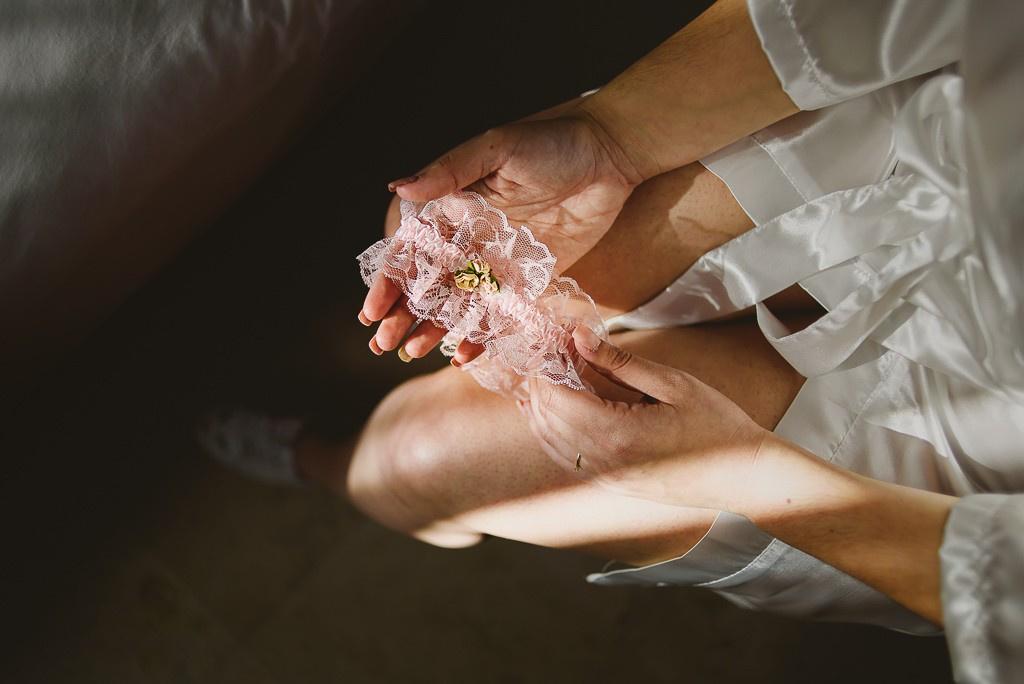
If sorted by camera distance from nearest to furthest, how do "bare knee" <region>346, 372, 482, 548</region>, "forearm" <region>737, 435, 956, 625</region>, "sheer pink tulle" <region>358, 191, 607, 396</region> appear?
"forearm" <region>737, 435, 956, 625</region>
"sheer pink tulle" <region>358, 191, 607, 396</region>
"bare knee" <region>346, 372, 482, 548</region>

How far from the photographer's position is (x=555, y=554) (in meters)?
1.30

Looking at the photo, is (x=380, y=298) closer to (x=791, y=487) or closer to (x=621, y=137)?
(x=621, y=137)

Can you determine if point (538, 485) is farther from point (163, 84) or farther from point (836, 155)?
point (163, 84)

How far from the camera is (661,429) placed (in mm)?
744

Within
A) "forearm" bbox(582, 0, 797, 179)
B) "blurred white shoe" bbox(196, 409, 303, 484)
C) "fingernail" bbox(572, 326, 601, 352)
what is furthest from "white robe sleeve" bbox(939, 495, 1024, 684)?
"blurred white shoe" bbox(196, 409, 303, 484)

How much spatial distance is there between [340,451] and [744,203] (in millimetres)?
767

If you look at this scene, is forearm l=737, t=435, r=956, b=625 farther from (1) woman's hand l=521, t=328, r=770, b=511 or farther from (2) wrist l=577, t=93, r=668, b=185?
(2) wrist l=577, t=93, r=668, b=185

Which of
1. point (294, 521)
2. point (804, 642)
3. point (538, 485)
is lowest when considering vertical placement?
point (804, 642)

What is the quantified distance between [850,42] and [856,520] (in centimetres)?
48

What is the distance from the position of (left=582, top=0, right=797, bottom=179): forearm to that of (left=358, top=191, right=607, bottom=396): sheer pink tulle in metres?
0.20

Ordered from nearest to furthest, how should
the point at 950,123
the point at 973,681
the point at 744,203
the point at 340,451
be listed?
the point at 973,681 < the point at 950,123 < the point at 744,203 < the point at 340,451

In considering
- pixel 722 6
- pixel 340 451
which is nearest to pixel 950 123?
pixel 722 6

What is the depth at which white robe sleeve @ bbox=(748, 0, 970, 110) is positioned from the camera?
0.73 meters

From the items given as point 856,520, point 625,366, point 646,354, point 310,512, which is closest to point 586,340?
point 625,366
